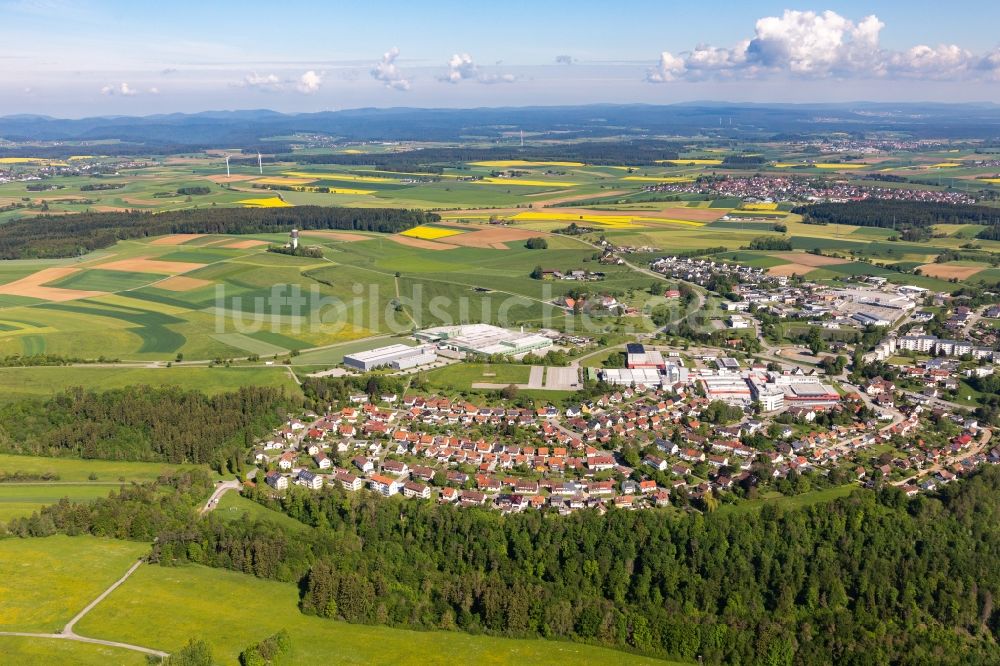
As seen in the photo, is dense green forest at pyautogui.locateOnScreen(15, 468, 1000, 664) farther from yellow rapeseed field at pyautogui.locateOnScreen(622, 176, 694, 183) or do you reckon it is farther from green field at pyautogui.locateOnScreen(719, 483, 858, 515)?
yellow rapeseed field at pyautogui.locateOnScreen(622, 176, 694, 183)

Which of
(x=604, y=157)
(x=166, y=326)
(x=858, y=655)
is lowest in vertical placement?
(x=858, y=655)

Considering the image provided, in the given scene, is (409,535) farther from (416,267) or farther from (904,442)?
(416,267)

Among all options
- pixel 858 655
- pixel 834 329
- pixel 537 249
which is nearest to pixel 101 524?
pixel 858 655

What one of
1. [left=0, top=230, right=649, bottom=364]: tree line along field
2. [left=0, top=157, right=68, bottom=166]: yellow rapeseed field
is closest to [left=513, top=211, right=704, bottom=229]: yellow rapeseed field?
[left=0, top=230, right=649, bottom=364]: tree line along field

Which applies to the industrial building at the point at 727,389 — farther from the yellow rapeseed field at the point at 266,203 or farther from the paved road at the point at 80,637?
the yellow rapeseed field at the point at 266,203

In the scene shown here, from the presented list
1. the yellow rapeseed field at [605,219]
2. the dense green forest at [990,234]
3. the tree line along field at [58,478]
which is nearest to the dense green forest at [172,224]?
the yellow rapeseed field at [605,219]

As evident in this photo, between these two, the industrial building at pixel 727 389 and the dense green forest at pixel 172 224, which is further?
the dense green forest at pixel 172 224

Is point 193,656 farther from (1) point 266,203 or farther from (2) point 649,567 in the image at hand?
(1) point 266,203

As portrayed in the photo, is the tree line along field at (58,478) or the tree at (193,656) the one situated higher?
the tree line along field at (58,478)
